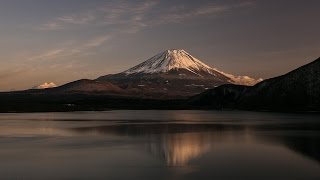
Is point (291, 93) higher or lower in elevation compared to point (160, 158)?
higher

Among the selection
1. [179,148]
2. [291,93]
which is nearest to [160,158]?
[179,148]

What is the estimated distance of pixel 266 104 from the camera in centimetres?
17575

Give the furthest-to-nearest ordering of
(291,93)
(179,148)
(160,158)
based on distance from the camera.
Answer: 1. (291,93)
2. (179,148)
3. (160,158)

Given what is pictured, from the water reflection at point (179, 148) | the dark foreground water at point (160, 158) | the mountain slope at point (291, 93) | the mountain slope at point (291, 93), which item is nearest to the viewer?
the dark foreground water at point (160, 158)

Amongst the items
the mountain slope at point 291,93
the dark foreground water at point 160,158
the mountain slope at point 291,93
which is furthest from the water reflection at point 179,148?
the mountain slope at point 291,93

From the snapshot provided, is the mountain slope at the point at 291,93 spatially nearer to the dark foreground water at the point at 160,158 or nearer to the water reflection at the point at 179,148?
the water reflection at the point at 179,148

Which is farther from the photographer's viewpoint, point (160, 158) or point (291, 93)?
point (291, 93)

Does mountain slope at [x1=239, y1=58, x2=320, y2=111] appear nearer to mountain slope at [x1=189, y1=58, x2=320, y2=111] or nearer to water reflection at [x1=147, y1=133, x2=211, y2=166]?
mountain slope at [x1=189, y1=58, x2=320, y2=111]

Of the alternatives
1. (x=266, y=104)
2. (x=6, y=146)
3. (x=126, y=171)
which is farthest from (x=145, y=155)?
(x=266, y=104)

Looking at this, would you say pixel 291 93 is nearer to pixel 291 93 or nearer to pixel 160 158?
pixel 291 93

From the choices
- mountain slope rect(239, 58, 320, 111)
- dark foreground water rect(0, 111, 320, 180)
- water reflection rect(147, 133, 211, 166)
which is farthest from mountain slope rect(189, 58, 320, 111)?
dark foreground water rect(0, 111, 320, 180)

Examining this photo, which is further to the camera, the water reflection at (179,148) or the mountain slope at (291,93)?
the mountain slope at (291,93)

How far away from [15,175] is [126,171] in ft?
20.5

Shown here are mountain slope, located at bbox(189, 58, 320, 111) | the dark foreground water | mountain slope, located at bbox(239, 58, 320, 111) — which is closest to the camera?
the dark foreground water
